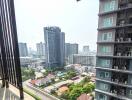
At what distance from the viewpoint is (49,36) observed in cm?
2334

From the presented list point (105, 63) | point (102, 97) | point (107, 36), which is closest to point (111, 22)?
point (107, 36)

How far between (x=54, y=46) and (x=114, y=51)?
65.3ft

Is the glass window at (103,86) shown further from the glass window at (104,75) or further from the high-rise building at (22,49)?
the high-rise building at (22,49)

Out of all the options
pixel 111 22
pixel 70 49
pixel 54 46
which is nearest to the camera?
pixel 111 22

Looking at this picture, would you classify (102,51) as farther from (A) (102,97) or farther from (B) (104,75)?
(A) (102,97)

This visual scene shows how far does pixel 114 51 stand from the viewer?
4391 millimetres

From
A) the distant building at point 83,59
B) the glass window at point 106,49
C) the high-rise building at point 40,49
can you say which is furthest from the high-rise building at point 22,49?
the glass window at point 106,49

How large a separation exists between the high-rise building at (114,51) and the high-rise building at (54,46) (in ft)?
62.2

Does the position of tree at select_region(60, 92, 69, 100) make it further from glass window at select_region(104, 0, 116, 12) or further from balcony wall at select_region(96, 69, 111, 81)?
glass window at select_region(104, 0, 116, 12)

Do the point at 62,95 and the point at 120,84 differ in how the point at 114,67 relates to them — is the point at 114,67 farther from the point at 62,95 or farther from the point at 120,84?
the point at 62,95

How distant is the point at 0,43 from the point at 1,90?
65cm

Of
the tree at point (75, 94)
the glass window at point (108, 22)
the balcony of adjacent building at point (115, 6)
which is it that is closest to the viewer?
the balcony of adjacent building at point (115, 6)

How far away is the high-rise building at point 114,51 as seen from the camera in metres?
4.02

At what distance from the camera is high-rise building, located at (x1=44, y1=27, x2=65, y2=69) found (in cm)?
2342
